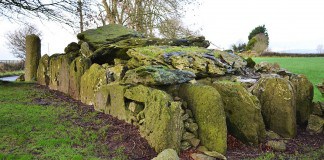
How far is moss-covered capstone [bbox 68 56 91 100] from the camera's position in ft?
29.0

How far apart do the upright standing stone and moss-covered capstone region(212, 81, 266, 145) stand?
33.6 feet

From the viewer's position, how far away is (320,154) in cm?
541

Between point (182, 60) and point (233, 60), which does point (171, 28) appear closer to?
point (233, 60)

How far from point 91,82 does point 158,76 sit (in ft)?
9.97

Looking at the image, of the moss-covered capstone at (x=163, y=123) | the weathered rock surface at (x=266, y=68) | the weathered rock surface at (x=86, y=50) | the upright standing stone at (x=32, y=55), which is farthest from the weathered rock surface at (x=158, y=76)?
the upright standing stone at (x=32, y=55)

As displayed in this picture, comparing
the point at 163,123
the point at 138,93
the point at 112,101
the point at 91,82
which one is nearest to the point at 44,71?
the point at 91,82

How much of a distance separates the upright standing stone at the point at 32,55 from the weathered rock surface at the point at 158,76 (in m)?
8.64

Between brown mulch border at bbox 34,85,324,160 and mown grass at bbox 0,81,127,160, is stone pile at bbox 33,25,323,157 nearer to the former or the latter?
brown mulch border at bbox 34,85,324,160

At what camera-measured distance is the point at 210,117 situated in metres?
5.32

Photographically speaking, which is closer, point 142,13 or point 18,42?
point 142,13

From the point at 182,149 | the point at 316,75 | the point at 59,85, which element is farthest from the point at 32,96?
the point at 316,75

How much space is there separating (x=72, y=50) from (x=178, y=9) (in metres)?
9.89

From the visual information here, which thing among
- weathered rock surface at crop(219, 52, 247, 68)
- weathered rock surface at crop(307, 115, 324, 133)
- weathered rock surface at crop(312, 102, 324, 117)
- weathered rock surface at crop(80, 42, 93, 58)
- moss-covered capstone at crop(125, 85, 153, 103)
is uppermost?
weathered rock surface at crop(80, 42, 93, 58)

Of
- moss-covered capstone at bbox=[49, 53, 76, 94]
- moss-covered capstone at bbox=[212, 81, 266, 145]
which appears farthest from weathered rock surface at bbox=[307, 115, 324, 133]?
moss-covered capstone at bbox=[49, 53, 76, 94]
